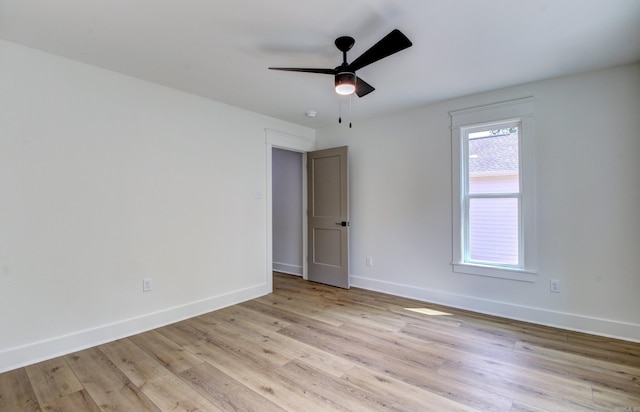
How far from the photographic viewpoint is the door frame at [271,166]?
424 centimetres

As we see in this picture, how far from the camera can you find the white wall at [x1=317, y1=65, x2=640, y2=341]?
2.75m

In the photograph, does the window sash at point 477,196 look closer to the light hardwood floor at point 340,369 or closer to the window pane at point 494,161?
the window pane at point 494,161

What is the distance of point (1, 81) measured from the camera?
7.52 feet

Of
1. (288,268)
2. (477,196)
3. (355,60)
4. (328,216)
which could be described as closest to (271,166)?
(328,216)

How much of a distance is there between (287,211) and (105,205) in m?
3.01

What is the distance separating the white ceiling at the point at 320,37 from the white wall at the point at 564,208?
0.35 m

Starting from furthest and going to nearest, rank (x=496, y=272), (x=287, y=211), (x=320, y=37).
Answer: (x=287, y=211) → (x=496, y=272) → (x=320, y=37)

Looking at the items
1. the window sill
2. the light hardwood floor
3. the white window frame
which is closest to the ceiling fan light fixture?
the white window frame

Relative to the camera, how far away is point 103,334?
2.72 meters

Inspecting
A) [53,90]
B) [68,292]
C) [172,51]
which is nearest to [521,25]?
[172,51]

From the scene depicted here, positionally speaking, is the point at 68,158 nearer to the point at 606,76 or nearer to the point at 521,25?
the point at 521,25

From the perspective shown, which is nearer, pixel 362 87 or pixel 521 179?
pixel 362 87

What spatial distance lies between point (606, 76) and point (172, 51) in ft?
12.5

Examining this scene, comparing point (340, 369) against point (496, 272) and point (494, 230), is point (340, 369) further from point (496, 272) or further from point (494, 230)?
point (494, 230)
